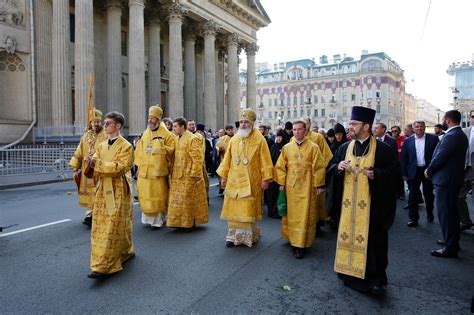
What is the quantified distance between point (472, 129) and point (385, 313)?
4619 millimetres

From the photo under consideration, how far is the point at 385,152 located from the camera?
408cm

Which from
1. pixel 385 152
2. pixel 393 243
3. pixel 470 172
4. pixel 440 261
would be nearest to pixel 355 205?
pixel 385 152

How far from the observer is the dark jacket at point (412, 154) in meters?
7.77

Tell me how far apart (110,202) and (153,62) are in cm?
2291

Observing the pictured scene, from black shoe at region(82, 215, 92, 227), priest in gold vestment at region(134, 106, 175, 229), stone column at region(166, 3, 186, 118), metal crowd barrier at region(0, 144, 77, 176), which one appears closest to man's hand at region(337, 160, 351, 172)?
priest in gold vestment at region(134, 106, 175, 229)

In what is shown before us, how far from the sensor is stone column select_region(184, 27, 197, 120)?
97.1 feet

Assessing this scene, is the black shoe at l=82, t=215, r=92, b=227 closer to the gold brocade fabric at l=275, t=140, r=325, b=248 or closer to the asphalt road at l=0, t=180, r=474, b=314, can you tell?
the asphalt road at l=0, t=180, r=474, b=314

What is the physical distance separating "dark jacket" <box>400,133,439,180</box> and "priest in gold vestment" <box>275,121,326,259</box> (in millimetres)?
3274

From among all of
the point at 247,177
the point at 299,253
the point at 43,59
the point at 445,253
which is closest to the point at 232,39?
the point at 43,59

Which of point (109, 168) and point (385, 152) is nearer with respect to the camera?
point (385, 152)

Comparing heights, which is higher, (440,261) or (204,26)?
→ (204,26)

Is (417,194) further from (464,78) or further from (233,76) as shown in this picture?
(464,78)

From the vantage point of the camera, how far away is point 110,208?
14.8 ft

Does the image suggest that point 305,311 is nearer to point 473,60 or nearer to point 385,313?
point 385,313
